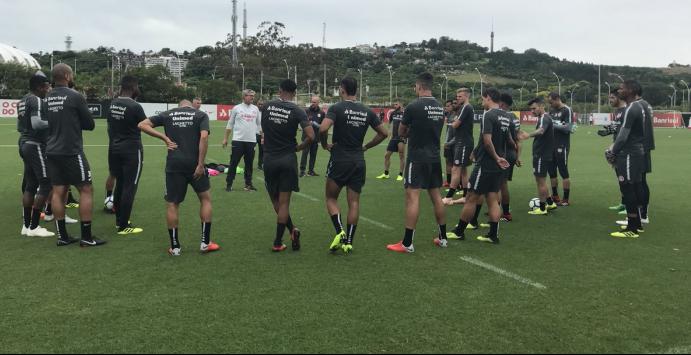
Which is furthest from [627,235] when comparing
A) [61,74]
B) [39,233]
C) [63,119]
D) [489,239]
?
[39,233]

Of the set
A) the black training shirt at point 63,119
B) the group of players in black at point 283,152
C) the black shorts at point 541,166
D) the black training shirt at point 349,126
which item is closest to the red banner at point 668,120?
the black shorts at point 541,166

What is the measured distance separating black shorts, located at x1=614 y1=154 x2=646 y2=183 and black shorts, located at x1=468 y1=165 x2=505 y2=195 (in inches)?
74.5

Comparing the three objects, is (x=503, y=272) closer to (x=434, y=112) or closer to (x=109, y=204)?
(x=434, y=112)

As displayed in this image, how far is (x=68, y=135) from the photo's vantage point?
243 inches

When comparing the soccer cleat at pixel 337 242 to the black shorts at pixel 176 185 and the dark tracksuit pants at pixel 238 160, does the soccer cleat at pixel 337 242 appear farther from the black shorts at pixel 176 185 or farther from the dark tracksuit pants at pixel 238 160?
the dark tracksuit pants at pixel 238 160

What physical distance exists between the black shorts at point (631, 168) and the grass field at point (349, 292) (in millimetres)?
829

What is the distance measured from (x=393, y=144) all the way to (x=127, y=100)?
712 centimetres

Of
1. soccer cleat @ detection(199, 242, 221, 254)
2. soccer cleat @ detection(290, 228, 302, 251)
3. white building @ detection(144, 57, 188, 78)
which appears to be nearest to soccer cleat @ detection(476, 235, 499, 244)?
soccer cleat @ detection(290, 228, 302, 251)

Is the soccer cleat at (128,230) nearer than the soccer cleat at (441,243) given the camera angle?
No

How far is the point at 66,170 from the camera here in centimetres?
623

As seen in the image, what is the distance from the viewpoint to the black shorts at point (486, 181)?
6.74 metres

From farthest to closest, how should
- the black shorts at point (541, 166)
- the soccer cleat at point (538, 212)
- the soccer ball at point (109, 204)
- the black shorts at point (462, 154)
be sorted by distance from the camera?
the black shorts at point (462, 154), the black shorts at point (541, 166), the soccer cleat at point (538, 212), the soccer ball at point (109, 204)

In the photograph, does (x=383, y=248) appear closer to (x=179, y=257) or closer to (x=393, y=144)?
(x=179, y=257)

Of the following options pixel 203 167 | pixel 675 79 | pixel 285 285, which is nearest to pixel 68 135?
pixel 203 167
